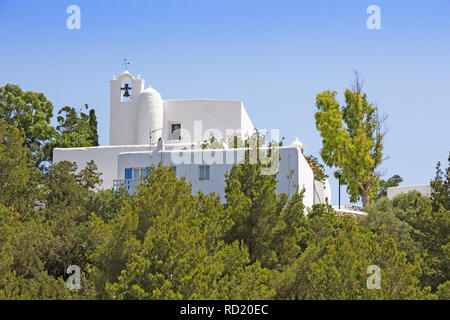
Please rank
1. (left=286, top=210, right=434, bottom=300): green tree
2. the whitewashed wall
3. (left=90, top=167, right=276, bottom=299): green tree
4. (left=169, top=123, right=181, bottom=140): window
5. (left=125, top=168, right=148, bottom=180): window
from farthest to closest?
(left=169, top=123, right=181, bottom=140): window < the whitewashed wall < (left=125, top=168, right=148, bottom=180): window < (left=286, top=210, right=434, bottom=300): green tree < (left=90, top=167, right=276, bottom=299): green tree

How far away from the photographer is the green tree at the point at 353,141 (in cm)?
4253

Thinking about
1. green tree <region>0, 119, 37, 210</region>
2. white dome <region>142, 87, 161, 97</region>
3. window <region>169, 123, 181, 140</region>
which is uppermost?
white dome <region>142, 87, 161, 97</region>

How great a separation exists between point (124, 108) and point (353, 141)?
1313 cm

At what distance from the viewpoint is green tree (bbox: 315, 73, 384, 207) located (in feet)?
140

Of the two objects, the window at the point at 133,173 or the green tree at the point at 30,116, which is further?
the green tree at the point at 30,116

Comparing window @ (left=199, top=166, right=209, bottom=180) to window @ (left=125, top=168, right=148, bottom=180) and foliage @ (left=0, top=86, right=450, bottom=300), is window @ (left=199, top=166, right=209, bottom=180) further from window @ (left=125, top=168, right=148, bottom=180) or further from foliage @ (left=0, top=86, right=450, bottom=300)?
window @ (left=125, top=168, right=148, bottom=180)

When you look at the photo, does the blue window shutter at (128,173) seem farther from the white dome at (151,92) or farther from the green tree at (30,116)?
the green tree at (30,116)

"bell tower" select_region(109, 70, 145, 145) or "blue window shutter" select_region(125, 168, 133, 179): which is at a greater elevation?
"bell tower" select_region(109, 70, 145, 145)

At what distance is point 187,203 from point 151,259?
3.28 m

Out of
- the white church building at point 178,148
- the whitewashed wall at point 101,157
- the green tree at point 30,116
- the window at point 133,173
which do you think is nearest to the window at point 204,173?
the white church building at point 178,148

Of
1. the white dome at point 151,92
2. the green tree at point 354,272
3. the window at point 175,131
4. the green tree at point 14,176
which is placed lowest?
the green tree at point 354,272

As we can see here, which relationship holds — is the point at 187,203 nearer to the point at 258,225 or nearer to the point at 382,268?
the point at 258,225

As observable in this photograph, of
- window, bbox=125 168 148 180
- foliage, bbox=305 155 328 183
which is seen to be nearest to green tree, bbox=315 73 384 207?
foliage, bbox=305 155 328 183

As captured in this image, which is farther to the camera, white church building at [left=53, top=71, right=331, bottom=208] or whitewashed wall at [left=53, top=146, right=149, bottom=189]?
whitewashed wall at [left=53, top=146, right=149, bottom=189]
